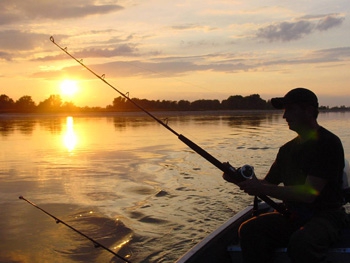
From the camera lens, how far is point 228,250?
162 inches

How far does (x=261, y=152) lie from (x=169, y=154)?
3.31 meters

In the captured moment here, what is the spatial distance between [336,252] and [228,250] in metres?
1.04

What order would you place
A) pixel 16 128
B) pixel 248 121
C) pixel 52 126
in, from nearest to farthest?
pixel 16 128 → pixel 52 126 → pixel 248 121

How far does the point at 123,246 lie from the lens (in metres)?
→ 5.85

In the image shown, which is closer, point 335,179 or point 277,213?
point 335,179

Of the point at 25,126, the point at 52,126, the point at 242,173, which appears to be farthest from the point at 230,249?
the point at 52,126

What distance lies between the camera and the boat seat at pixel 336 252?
11.2 feet

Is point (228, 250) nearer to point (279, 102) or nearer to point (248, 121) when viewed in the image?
point (279, 102)

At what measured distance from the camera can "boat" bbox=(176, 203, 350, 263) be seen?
342cm

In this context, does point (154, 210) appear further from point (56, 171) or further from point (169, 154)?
point (169, 154)

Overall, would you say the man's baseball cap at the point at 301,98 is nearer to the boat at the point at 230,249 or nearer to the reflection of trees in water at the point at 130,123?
the boat at the point at 230,249

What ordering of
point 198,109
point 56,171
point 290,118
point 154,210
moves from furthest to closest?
1. point 198,109
2. point 56,171
3. point 154,210
4. point 290,118

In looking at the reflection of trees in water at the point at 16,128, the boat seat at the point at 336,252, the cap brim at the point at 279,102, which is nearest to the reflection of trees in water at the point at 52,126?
the reflection of trees in water at the point at 16,128

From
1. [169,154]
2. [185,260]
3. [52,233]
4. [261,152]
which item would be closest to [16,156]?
[169,154]
